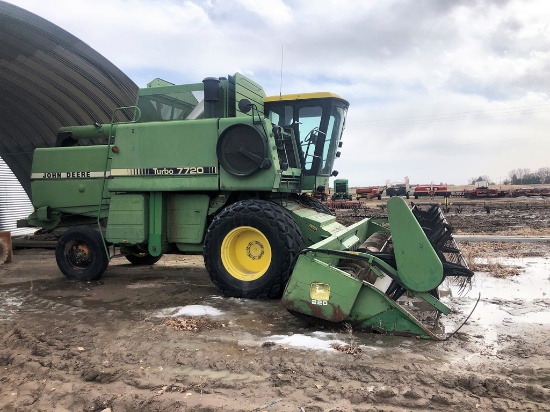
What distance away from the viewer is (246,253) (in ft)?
20.4

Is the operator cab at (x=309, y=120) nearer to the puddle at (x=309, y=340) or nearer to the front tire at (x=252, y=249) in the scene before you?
the front tire at (x=252, y=249)

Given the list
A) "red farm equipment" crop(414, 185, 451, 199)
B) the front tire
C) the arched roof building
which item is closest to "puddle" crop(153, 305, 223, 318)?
the front tire

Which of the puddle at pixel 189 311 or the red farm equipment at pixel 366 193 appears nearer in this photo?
the puddle at pixel 189 311

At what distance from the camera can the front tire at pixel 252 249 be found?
5.84 metres

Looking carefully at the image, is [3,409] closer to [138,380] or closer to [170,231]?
[138,380]

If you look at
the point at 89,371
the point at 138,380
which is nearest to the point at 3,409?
the point at 89,371

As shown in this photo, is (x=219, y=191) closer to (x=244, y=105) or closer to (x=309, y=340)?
(x=244, y=105)

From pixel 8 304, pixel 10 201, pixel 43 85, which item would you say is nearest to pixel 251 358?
pixel 8 304

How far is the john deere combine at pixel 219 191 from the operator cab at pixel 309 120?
2 centimetres

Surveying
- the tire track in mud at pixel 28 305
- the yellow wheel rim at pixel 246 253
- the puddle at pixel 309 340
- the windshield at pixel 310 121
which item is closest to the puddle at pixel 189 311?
the yellow wheel rim at pixel 246 253

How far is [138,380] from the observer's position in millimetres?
3469

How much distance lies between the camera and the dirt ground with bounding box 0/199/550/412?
3.12 m

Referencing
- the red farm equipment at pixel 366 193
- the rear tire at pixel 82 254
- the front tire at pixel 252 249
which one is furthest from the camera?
the red farm equipment at pixel 366 193

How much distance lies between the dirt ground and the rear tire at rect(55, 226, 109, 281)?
44.8 inches
